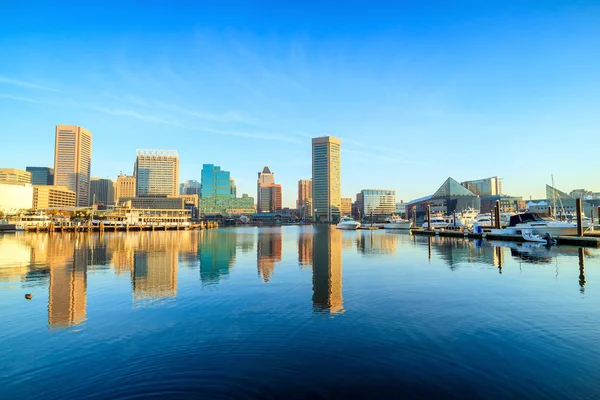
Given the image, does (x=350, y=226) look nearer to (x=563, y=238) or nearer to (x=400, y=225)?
(x=400, y=225)

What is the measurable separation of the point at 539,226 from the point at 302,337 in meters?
65.3

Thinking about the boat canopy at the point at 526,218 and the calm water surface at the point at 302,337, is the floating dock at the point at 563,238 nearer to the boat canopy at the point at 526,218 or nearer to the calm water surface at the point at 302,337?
the boat canopy at the point at 526,218

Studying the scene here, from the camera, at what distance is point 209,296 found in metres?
21.0

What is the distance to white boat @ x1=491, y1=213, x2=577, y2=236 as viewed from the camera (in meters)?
60.8

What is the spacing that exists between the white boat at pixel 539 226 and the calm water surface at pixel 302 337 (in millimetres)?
40759

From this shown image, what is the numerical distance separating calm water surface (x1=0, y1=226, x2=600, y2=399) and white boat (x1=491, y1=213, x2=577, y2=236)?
40759 mm

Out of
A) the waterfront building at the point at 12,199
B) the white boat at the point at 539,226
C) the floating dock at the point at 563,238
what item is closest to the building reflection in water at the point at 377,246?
the floating dock at the point at 563,238

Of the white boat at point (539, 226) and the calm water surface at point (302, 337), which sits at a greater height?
the white boat at point (539, 226)

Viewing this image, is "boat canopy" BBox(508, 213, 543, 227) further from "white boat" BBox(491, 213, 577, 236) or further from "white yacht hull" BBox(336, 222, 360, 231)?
"white yacht hull" BBox(336, 222, 360, 231)

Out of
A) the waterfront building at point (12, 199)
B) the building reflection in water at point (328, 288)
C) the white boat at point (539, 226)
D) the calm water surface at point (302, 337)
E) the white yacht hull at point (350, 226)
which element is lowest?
the white yacht hull at point (350, 226)

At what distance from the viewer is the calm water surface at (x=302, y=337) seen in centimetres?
965

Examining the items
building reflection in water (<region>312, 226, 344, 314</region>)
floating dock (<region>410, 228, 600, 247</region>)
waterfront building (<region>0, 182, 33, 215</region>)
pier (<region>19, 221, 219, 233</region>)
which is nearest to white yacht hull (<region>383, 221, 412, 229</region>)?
floating dock (<region>410, 228, 600, 247</region>)

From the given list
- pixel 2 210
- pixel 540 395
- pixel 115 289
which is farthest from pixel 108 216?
pixel 540 395

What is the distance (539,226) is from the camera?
6159 centimetres
